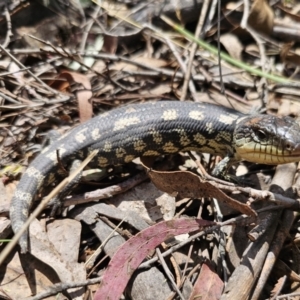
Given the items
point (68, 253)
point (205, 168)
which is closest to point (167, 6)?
point (205, 168)

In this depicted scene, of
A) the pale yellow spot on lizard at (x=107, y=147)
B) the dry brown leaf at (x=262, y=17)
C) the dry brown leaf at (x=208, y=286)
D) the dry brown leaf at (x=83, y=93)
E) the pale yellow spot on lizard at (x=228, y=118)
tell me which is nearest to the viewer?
the dry brown leaf at (x=208, y=286)

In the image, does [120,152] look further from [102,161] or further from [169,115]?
[169,115]

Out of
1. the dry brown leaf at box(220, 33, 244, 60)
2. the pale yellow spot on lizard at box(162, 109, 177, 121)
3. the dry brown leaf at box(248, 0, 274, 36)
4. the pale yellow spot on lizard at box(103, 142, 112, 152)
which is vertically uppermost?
the dry brown leaf at box(248, 0, 274, 36)

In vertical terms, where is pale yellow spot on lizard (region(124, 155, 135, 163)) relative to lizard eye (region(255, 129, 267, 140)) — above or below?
below

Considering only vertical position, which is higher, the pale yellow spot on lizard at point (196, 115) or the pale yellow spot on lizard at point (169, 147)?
the pale yellow spot on lizard at point (196, 115)

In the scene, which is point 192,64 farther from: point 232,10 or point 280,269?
point 280,269

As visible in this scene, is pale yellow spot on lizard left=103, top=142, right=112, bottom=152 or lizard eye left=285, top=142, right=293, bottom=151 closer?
lizard eye left=285, top=142, right=293, bottom=151

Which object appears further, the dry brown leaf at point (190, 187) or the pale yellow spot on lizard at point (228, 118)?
the pale yellow spot on lizard at point (228, 118)

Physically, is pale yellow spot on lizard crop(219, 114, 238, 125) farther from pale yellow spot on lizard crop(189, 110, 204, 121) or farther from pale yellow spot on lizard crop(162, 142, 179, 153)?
pale yellow spot on lizard crop(162, 142, 179, 153)

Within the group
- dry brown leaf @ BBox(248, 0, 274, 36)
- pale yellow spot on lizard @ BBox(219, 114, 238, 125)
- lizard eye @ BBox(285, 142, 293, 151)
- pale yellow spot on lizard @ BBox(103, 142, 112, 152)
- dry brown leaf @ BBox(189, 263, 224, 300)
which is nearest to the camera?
dry brown leaf @ BBox(189, 263, 224, 300)

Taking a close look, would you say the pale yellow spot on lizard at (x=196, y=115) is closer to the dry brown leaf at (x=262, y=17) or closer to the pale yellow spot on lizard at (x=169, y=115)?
Answer: the pale yellow spot on lizard at (x=169, y=115)

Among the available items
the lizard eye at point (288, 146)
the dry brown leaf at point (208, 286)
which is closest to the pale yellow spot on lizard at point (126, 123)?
the lizard eye at point (288, 146)

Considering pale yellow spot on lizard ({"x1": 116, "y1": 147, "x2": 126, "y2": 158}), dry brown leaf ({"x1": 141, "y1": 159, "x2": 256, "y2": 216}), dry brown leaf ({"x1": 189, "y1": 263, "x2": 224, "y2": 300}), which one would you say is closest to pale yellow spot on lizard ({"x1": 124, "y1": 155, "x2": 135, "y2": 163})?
pale yellow spot on lizard ({"x1": 116, "y1": 147, "x2": 126, "y2": 158})
